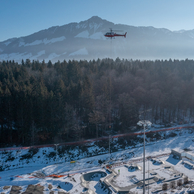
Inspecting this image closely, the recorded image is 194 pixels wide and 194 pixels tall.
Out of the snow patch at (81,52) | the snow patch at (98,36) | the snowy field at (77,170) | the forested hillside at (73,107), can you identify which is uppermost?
the snow patch at (98,36)

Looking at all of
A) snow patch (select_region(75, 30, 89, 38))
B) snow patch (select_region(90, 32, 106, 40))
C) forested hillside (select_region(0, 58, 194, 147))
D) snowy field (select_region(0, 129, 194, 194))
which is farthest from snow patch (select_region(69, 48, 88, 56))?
snowy field (select_region(0, 129, 194, 194))

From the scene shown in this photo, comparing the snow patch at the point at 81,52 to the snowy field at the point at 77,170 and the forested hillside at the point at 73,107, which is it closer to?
the forested hillside at the point at 73,107

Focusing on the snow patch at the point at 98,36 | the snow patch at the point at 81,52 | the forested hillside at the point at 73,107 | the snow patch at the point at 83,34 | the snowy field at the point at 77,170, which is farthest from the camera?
the snow patch at the point at 83,34

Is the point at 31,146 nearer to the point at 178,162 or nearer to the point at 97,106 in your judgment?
the point at 97,106

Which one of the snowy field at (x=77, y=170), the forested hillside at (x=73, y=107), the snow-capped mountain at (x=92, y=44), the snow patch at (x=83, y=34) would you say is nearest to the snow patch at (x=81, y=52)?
the snow-capped mountain at (x=92, y=44)

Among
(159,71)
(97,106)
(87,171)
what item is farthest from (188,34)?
(87,171)

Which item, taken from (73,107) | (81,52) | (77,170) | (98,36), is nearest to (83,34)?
(98,36)
